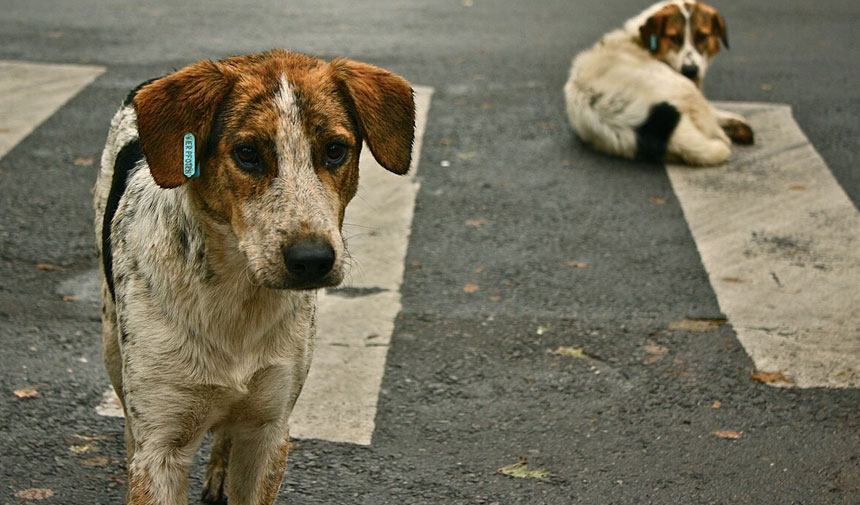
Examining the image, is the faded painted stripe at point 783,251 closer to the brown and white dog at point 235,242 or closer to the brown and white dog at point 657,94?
the brown and white dog at point 657,94

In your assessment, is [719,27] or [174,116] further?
[719,27]

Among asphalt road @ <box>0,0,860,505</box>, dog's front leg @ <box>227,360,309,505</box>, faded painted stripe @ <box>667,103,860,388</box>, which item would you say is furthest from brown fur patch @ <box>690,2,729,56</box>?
dog's front leg @ <box>227,360,309,505</box>

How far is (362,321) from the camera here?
20.4 ft

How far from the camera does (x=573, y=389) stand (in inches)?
221

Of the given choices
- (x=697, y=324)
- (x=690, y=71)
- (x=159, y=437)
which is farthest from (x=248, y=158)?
(x=690, y=71)

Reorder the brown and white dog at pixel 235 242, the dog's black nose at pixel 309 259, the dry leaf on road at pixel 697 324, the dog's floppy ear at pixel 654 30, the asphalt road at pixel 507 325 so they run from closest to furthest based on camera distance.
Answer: the dog's black nose at pixel 309 259 → the brown and white dog at pixel 235 242 → the asphalt road at pixel 507 325 → the dry leaf on road at pixel 697 324 → the dog's floppy ear at pixel 654 30

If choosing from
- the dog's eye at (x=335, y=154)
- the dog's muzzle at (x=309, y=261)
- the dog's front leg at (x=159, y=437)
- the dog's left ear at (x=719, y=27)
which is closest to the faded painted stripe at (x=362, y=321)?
the dog's eye at (x=335, y=154)

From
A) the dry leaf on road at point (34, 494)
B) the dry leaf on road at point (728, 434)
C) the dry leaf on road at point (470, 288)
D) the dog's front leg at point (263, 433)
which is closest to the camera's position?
the dog's front leg at point (263, 433)

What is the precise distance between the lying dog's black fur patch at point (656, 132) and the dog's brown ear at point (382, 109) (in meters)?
4.89

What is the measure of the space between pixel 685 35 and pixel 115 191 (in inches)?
239

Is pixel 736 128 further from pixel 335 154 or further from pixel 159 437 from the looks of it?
pixel 159 437

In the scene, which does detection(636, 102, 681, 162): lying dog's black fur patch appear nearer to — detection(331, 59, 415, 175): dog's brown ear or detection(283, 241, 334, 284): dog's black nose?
detection(331, 59, 415, 175): dog's brown ear

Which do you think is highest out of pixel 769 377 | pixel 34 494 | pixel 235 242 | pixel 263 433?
pixel 235 242

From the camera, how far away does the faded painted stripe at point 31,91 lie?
28.8ft
